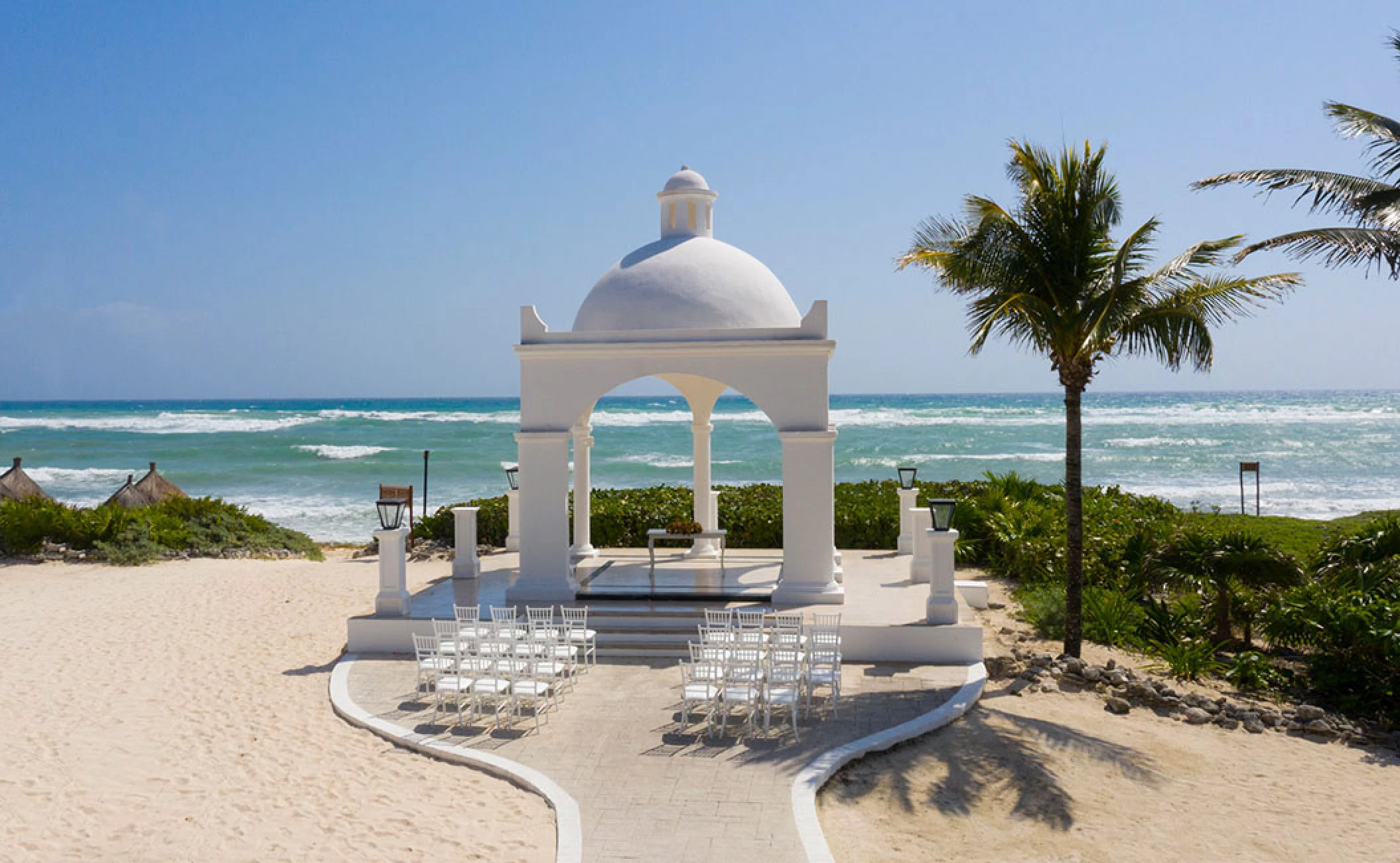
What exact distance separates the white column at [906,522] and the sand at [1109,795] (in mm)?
7657

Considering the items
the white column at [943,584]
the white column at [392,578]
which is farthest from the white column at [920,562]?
the white column at [392,578]

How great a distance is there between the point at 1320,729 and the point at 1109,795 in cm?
334

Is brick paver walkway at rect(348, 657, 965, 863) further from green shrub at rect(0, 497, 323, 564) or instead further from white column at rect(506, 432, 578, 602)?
green shrub at rect(0, 497, 323, 564)

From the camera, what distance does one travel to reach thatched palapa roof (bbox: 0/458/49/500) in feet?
74.2

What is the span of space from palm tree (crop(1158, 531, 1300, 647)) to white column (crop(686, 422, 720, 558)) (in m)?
7.19

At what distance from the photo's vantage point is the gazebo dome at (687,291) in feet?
44.2

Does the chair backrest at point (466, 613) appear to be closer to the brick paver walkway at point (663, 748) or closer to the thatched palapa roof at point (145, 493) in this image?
the brick paver walkway at point (663, 748)

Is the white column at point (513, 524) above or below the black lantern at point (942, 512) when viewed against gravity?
below

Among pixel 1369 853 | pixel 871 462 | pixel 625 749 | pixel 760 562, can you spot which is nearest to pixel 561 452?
pixel 760 562

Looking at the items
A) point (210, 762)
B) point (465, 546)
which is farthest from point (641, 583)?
point (210, 762)

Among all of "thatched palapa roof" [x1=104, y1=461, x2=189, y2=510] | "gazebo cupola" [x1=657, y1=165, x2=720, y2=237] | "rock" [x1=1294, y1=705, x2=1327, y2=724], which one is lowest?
"rock" [x1=1294, y1=705, x2=1327, y2=724]

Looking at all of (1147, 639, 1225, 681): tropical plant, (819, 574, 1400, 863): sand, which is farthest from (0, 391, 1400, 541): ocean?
(819, 574, 1400, 863): sand

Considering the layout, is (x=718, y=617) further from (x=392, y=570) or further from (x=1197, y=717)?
(x=1197, y=717)

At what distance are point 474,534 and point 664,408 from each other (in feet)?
234
